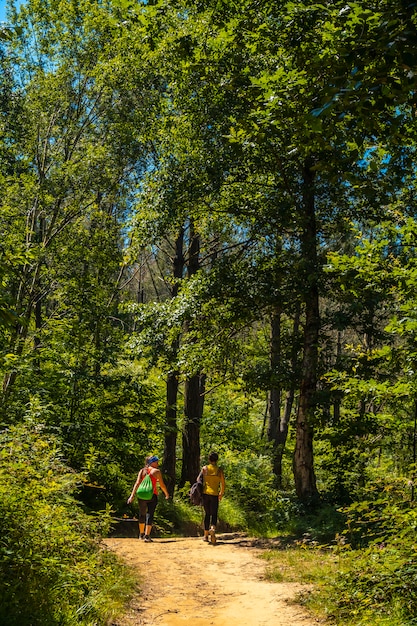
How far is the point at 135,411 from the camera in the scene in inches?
601

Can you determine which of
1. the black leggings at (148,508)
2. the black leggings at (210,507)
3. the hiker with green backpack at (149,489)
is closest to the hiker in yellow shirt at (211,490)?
the black leggings at (210,507)

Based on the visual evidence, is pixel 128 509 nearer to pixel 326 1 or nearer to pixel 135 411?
pixel 135 411

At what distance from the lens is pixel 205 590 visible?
7480mm

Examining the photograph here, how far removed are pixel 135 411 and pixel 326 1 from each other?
449 inches

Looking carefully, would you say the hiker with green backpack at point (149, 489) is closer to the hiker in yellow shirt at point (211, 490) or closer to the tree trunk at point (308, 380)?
the hiker in yellow shirt at point (211, 490)

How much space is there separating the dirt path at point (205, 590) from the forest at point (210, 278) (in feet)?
1.55

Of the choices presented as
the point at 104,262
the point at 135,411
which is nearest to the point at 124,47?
the point at 104,262

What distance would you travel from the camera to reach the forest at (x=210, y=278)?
5273mm

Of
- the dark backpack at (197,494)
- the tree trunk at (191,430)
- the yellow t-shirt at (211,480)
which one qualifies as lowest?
the dark backpack at (197,494)

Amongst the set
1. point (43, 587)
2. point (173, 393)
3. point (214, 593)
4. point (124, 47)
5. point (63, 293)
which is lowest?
point (214, 593)

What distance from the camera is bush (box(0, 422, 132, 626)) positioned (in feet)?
15.9

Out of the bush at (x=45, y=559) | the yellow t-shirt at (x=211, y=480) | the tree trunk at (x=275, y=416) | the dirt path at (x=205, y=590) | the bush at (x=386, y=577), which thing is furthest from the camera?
the tree trunk at (x=275, y=416)

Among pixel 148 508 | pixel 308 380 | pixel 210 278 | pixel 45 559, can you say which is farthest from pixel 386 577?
pixel 210 278

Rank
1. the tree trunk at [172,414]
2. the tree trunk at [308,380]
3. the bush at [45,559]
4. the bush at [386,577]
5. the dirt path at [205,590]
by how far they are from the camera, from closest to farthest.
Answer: the bush at [45,559], the bush at [386,577], the dirt path at [205,590], the tree trunk at [308,380], the tree trunk at [172,414]
